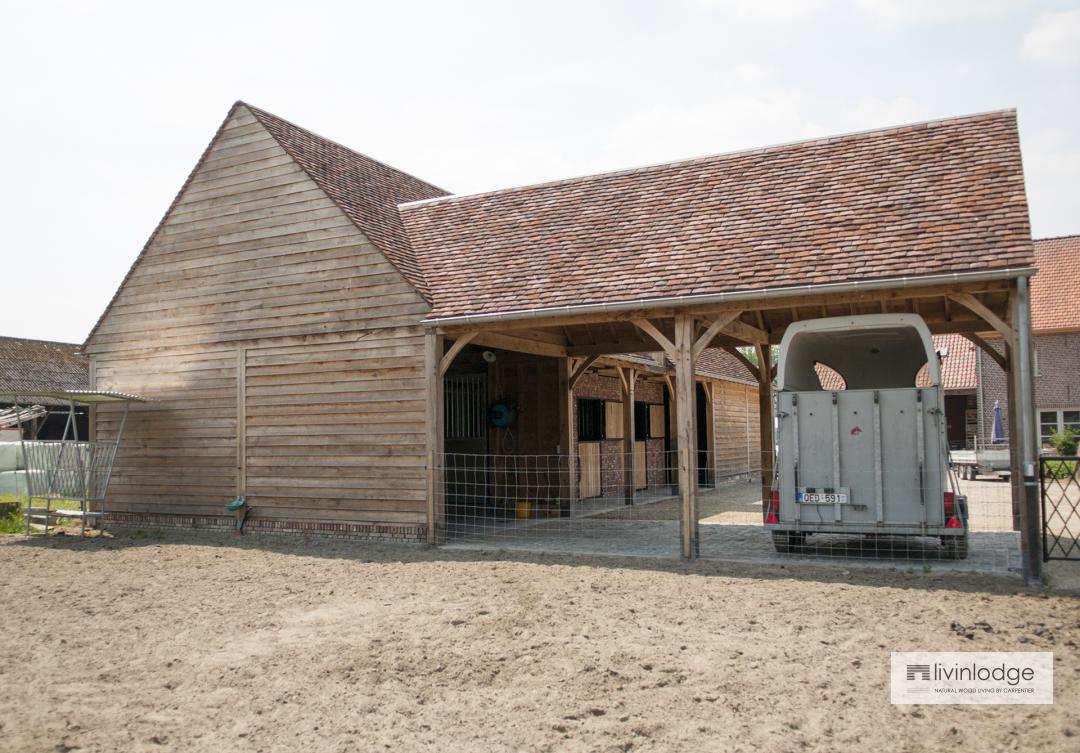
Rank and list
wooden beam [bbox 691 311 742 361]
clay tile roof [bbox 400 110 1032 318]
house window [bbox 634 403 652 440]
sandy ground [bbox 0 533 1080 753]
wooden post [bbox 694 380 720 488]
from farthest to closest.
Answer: wooden post [bbox 694 380 720 488], house window [bbox 634 403 652 440], wooden beam [bbox 691 311 742 361], clay tile roof [bbox 400 110 1032 318], sandy ground [bbox 0 533 1080 753]

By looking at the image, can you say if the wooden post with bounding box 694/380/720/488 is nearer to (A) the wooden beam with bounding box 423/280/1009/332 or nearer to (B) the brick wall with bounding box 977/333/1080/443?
(B) the brick wall with bounding box 977/333/1080/443

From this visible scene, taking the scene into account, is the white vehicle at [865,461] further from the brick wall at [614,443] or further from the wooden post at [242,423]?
the wooden post at [242,423]

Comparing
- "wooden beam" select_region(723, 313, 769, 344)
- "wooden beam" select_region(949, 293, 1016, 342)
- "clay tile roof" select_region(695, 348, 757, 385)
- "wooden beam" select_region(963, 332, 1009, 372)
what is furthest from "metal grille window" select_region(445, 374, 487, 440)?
"wooden beam" select_region(949, 293, 1016, 342)

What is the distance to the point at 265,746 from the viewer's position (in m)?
4.13

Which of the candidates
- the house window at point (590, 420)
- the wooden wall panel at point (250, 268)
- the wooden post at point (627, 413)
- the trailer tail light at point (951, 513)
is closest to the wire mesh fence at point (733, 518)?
the trailer tail light at point (951, 513)

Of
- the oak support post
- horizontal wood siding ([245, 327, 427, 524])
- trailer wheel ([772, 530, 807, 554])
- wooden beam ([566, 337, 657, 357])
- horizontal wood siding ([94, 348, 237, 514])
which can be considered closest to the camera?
the oak support post

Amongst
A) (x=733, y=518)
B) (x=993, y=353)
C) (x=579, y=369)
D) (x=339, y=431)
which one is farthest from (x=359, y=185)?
(x=993, y=353)

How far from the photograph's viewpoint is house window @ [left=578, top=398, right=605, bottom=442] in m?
16.8

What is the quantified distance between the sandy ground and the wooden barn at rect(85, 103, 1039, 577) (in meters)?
1.82

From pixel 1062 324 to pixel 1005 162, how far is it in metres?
19.7

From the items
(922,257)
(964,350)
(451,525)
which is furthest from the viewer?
(964,350)

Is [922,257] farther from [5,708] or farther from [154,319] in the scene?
[154,319]

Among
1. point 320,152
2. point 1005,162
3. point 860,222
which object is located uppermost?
point 320,152

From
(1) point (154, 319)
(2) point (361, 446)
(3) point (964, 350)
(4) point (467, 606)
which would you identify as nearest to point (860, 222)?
(4) point (467, 606)
